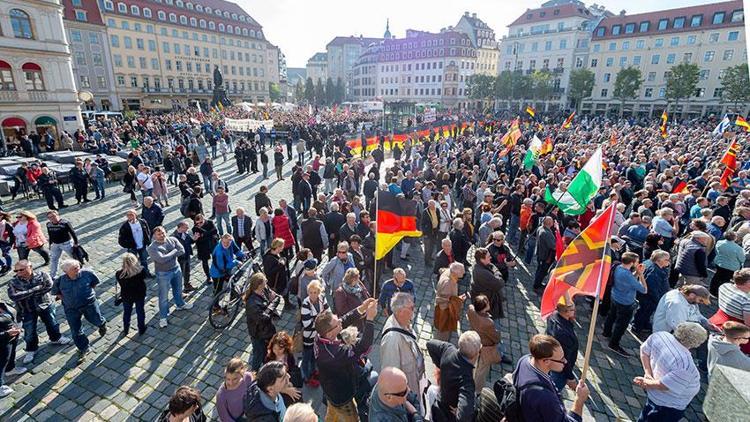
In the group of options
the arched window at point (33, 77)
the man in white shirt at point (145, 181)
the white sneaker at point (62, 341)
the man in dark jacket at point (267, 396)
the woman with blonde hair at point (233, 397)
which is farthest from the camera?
the arched window at point (33, 77)

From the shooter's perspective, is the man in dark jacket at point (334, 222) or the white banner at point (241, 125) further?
the white banner at point (241, 125)

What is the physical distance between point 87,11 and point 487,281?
6972cm

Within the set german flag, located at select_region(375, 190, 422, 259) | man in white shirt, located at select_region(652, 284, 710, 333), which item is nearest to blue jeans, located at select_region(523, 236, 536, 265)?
man in white shirt, located at select_region(652, 284, 710, 333)

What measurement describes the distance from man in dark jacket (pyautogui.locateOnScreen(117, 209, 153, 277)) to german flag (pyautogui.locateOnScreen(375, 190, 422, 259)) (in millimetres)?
5293

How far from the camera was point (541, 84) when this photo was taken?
63375 millimetres

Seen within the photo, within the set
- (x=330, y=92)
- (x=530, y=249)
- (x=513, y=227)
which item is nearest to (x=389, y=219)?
(x=530, y=249)

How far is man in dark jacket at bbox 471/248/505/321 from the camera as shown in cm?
592

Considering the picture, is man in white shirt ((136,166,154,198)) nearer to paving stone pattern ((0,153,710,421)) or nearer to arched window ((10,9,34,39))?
paving stone pattern ((0,153,710,421))

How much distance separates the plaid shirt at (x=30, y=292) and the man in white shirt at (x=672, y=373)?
313 inches

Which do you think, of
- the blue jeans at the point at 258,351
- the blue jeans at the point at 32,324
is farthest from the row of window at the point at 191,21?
the blue jeans at the point at 258,351

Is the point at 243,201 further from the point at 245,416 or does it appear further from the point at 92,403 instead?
the point at 245,416

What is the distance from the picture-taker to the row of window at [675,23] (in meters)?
52.2

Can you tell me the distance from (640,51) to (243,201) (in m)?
69.7

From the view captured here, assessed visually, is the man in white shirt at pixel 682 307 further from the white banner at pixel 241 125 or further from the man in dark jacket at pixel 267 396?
the white banner at pixel 241 125
